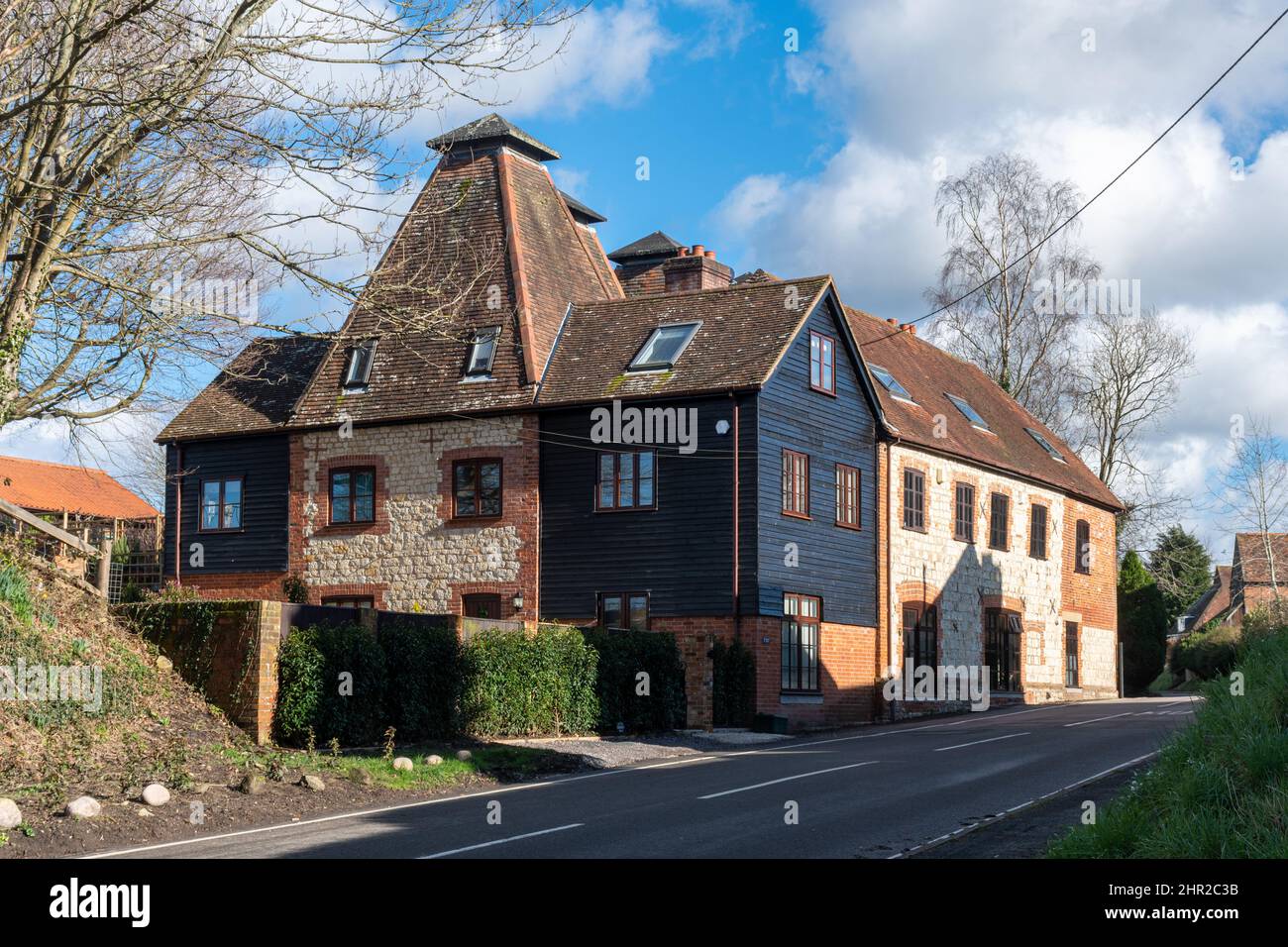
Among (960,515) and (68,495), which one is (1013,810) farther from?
(68,495)

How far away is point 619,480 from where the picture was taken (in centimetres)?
3108

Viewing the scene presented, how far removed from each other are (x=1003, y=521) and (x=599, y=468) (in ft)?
49.0

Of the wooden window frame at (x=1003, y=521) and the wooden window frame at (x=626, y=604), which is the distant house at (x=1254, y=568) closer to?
the wooden window frame at (x=1003, y=521)

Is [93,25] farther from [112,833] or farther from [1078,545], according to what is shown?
[1078,545]

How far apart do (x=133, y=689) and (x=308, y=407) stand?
1672 cm

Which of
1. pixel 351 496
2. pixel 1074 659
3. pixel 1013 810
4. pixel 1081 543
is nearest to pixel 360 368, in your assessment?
pixel 351 496

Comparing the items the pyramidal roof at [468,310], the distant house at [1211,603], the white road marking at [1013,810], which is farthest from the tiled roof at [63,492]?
the distant house at [1211,603]

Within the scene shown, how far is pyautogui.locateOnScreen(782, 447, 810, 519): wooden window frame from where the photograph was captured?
30.8m

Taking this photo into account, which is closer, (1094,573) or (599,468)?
(599,468)

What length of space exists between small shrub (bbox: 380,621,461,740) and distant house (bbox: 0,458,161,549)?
31.2m

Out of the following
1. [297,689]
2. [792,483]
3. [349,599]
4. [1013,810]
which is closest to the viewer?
[1013,810]

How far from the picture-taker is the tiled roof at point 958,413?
3712cm
